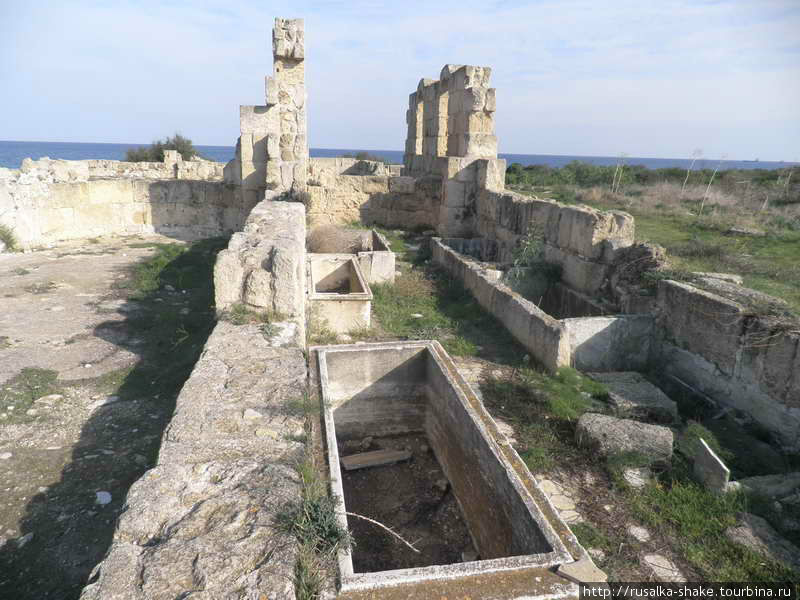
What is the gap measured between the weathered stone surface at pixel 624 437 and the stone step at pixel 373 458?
5.62 ft

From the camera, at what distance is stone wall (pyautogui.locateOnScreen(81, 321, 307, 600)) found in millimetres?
2082

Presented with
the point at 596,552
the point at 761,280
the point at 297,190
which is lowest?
the point at 596,552

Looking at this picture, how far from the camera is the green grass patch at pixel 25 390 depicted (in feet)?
14.3

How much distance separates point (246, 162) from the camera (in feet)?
37.0

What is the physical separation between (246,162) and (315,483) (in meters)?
9.84

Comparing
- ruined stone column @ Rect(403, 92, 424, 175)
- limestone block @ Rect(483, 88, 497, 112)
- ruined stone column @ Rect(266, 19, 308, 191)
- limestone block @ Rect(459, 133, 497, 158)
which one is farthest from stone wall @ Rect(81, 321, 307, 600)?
ruined stone column @ Rect(403, 92, 424, 175)

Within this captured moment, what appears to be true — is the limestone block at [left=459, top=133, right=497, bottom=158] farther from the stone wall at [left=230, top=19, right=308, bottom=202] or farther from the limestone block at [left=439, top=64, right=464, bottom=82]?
the stone wall at [left=230, top=19, right=308, bottom=202]

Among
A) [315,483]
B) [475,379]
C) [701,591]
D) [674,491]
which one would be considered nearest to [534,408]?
[475,379]

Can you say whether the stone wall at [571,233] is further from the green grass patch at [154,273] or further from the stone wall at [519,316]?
the green grass patch at [154,273]

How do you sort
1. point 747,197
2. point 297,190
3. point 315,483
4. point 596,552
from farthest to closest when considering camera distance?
point 747,197
point 297,190
point 596,552
point 315,483

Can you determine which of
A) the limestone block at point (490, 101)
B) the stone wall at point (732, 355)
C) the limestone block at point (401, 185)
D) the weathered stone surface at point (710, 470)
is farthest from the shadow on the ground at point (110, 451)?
the limestone block at point (490, 101)

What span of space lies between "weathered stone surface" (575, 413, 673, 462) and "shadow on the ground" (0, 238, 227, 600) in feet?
11.4

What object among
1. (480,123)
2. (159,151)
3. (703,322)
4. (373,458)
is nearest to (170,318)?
(373,458)

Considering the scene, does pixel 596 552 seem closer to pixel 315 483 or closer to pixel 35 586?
pixel 315 483
